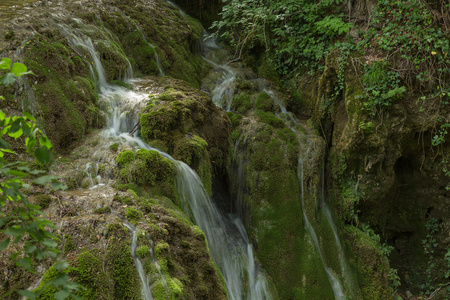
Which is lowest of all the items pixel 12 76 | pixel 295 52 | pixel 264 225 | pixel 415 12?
pixel 264 225

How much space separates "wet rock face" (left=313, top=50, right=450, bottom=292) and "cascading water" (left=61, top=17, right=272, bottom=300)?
2690 millimetres

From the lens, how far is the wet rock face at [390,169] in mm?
6730

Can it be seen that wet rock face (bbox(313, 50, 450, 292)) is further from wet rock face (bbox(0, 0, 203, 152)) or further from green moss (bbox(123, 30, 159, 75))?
green moss (bbox(123, 30, 159, 75))

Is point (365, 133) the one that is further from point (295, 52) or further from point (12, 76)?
point (12, 76)

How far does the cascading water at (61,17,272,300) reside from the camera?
485 centimetres

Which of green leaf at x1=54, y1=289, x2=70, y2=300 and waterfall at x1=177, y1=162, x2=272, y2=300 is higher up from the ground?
green leaf at x1=54, y1=289, x2=70, y2=300

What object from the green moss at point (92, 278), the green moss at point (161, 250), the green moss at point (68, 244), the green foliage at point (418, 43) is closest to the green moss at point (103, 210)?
the green moss at point (68, 244)

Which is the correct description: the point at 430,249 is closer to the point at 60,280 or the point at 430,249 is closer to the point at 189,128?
the point at 189,128

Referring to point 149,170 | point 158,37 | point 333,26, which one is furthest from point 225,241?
point 158,37

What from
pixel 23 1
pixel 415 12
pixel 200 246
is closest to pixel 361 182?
pixel 415 12

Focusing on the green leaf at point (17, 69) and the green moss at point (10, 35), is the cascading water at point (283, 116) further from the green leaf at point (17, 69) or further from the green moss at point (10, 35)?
the green leaf at point (17, 69)

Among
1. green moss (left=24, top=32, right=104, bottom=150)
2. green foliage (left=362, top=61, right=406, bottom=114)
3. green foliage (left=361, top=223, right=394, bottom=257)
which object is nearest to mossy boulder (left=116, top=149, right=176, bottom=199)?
green moss (left=24, top=32, right=104, bottom=150)

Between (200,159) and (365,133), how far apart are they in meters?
3.73

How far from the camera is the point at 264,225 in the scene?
245 inches
